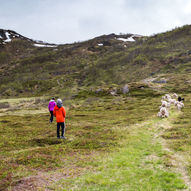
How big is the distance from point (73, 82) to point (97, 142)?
110m

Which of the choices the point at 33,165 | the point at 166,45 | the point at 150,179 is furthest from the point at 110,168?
the point at 166,45

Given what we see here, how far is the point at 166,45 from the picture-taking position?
148m

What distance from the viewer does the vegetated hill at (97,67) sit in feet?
375

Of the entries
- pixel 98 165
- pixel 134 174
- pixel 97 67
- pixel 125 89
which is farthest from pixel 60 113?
pixel 97 67

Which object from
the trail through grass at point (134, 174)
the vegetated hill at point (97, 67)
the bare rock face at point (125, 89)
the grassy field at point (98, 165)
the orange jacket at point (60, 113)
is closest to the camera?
the trail through grass at point (134, 174)

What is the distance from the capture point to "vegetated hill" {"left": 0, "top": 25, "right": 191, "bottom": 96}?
375 feet

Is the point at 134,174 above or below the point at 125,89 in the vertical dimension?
below

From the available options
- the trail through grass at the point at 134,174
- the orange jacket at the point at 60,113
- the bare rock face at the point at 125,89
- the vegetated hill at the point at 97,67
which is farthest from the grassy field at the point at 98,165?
the vegetated hill at the point at 97,67

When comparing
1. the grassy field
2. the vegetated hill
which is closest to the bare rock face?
the vegetated hill

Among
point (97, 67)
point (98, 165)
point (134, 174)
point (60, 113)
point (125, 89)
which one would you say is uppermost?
point (97, 67)

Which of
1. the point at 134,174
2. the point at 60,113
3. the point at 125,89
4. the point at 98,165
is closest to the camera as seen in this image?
the point at 134,174

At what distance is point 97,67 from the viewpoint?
144 metres

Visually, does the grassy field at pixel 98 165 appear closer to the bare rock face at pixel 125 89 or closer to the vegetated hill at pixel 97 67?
the bare rock face at pixel 125 89

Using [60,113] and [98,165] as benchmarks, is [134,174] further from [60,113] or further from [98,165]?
[60,113]
